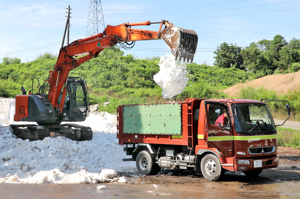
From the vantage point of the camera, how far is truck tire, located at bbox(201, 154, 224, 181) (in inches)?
417

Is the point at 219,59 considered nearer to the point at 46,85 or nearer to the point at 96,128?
the point at 96,128

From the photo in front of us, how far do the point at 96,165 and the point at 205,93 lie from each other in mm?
22386

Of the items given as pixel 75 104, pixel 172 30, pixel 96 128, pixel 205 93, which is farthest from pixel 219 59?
pixel 172 30

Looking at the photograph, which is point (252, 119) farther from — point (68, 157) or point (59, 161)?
point (68, 157)

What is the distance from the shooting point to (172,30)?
1202cm

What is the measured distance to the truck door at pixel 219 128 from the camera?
10.5 meters

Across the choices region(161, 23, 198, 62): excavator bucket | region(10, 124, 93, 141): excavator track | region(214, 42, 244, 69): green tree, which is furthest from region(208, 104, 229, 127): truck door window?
region(214, 42, 244, 69): green tree

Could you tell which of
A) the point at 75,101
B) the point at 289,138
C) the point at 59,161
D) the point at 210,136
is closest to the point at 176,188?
the point at 210,136

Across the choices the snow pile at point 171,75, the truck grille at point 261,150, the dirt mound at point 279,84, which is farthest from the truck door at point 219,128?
the dirt mound at point 279,84

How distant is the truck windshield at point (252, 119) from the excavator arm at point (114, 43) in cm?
263

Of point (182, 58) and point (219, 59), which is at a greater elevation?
point (219, 59)

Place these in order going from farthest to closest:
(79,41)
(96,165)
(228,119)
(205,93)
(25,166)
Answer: (205,93), (79,41), (96,165), (25,166), (228,119)

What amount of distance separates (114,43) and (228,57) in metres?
44.9

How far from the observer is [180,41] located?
11844 mm
